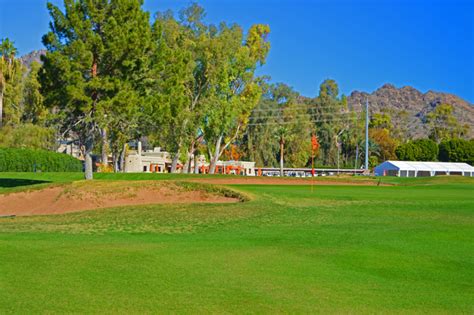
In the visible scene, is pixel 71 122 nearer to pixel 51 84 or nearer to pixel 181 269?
pixel 51 84

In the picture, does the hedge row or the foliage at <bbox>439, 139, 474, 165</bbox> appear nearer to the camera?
the hedge row

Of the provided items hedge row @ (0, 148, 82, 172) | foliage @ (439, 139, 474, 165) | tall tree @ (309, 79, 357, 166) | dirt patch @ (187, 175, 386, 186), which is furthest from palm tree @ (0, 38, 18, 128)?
foliage @ (439, 139, 474, 165)

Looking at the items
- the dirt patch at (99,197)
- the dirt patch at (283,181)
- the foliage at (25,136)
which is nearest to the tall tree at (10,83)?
the foliage at (25,136)

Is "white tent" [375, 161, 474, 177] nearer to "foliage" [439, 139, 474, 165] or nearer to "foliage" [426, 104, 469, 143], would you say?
"foliage" [439, 139, 474, 165]

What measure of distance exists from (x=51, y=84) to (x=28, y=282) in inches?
1029

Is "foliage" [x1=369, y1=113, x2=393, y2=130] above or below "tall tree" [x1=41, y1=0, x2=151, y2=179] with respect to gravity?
above

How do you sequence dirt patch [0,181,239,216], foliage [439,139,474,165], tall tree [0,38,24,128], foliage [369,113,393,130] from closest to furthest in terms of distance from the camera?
dirt patch [0,181,239,216] < tall tree [0,38,24,128] < foliage [439,139,474,165] < foliage [369,113,393,130]

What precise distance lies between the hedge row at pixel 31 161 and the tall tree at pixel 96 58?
27658 millimetres

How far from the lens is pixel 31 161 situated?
6172 cm

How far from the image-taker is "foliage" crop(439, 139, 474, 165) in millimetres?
127375

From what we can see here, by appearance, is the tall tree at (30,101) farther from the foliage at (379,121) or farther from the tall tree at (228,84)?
the foliage at (379,121)

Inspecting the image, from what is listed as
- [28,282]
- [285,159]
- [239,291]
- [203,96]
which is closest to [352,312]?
[239,291]

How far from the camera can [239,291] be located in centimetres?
936

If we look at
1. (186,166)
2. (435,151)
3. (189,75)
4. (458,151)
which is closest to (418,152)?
(435,151)
